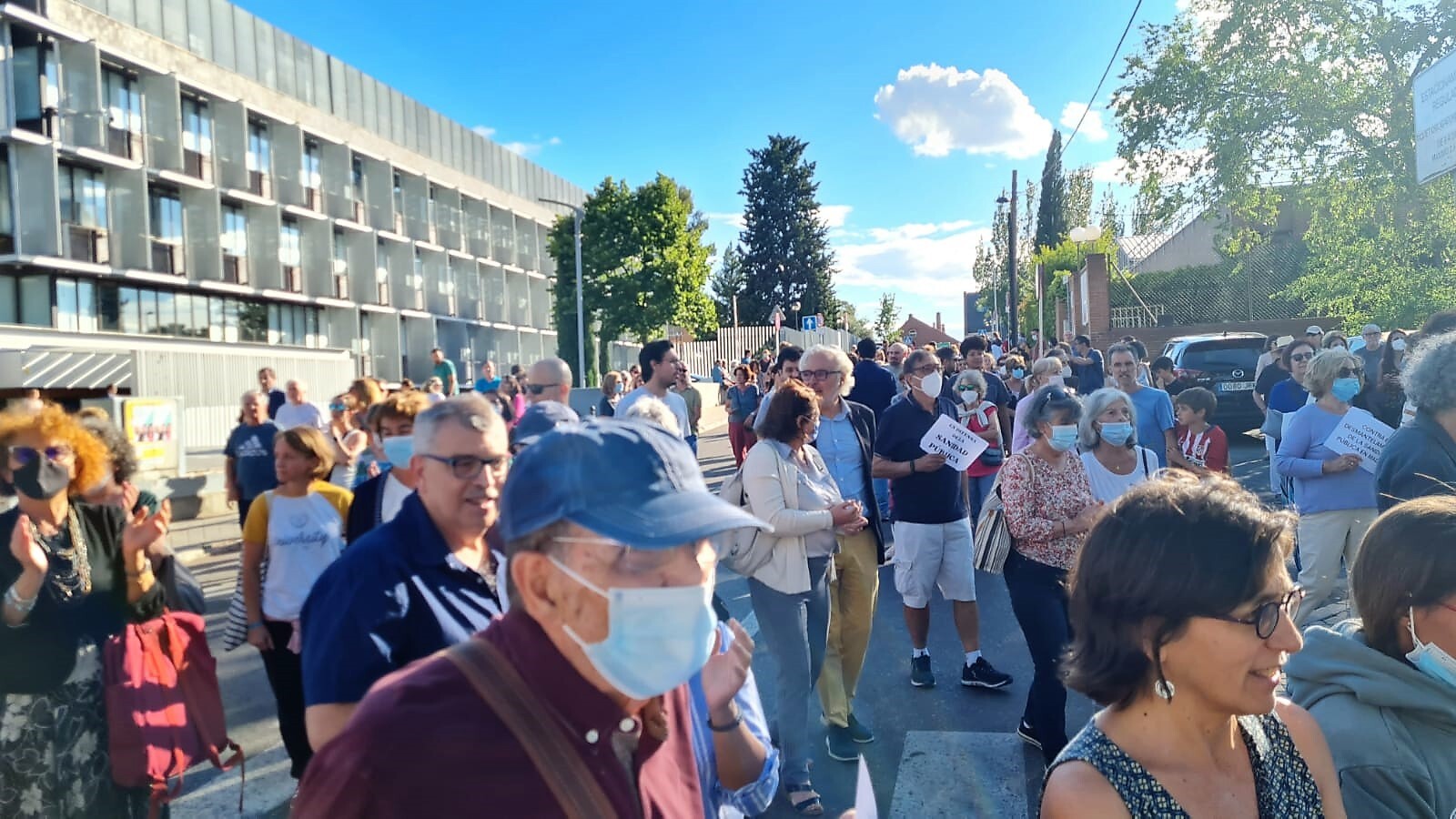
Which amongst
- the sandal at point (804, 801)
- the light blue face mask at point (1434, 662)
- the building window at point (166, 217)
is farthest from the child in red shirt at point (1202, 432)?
the building window at point (166, 217)

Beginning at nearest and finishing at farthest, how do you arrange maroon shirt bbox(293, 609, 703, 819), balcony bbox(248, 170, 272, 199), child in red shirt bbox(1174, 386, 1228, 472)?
maroon shirt bbox(293, 609, 703, 819), child in red shirt bbox(1174, 386, 1228, 472), balcony bbox(248, 170, 272, 199)

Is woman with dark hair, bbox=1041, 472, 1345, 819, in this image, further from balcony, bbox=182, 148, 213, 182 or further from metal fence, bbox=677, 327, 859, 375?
balcony, bbox=182, 148, 213, 182

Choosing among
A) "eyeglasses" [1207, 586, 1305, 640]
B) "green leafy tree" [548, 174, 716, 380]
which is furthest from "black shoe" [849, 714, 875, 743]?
"green leafy tree" [548, 174, 716, 380]

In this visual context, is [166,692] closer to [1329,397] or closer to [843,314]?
[1329,397]

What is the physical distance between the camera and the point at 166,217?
28.4 m

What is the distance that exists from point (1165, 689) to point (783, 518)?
2.36m

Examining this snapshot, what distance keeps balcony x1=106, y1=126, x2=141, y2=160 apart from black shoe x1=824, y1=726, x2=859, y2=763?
1137 inches

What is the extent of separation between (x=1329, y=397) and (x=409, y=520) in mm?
5561

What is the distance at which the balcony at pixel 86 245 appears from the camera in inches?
964

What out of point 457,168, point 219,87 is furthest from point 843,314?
point 219,87

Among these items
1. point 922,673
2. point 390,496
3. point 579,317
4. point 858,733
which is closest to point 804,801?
point 858,733

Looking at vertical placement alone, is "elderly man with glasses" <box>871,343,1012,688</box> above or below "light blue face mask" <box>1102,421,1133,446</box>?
below

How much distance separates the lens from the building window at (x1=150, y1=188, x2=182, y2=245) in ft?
91.8

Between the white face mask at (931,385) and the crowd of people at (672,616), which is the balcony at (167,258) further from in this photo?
the white face mask at (931,385)
